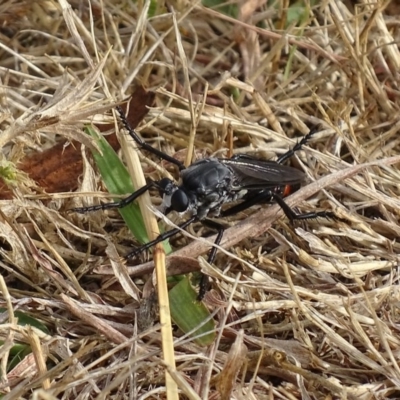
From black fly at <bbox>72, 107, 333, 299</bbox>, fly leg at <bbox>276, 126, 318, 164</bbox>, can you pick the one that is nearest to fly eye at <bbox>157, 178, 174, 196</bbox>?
black fly at <bbox>72, 107, 333, 299</bbox>

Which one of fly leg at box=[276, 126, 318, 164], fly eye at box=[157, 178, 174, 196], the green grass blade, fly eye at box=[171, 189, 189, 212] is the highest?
fly eye at box=[157, 178, 174, 196]

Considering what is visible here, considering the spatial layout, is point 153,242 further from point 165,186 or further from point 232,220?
point 232,220

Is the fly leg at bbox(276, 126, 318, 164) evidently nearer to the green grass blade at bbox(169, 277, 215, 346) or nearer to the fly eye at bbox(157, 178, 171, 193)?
the fly eye at bbox(157, 178, 171, 193)

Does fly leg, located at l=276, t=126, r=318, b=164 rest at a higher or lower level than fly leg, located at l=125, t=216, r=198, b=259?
lower

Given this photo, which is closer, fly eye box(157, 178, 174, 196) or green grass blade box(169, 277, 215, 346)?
green grass blade box(169, 277, 215, 346)

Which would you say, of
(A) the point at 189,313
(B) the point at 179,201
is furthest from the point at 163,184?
(A) the point at 189,313

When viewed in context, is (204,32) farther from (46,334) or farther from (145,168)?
(46,334)
